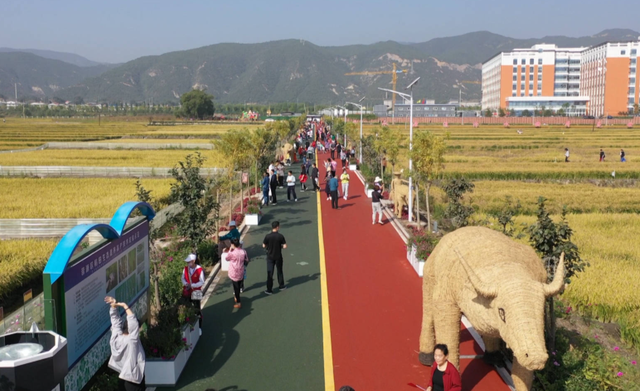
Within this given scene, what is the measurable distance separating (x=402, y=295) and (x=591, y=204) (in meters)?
16.2

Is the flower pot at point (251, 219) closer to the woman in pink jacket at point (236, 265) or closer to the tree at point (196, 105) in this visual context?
the woman in pink jacket at point (236, 265)

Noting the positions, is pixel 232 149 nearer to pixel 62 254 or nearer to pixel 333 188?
pixel 333 188

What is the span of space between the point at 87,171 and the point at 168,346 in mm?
32136

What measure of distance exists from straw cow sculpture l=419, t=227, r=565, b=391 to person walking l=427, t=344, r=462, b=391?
72 centimetres

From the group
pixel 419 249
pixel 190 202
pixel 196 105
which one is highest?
pixel 196 105

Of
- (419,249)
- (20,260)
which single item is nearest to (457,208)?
(419,249)

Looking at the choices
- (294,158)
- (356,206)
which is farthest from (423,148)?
(294,158)

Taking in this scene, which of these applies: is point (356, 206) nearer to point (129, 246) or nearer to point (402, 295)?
point (402, 295)

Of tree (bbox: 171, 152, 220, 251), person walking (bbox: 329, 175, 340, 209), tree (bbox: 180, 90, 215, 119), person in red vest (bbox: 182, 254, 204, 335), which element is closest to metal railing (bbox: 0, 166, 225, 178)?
person walking (bbox: 329, 175, 340, 209)

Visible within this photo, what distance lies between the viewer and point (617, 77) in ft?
386

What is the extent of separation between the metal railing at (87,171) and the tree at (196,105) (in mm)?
110821

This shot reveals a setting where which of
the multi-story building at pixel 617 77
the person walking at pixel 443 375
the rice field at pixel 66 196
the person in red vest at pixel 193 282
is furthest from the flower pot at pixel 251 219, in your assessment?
the multi-story building at pixel 617 77

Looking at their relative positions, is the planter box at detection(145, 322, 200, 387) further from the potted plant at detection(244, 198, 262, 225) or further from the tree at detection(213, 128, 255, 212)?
the tree at detection(213, 128, 255, 212)

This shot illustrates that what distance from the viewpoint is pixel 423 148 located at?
18.7 m
